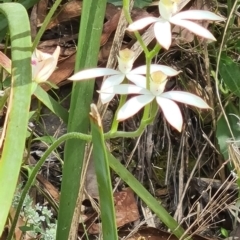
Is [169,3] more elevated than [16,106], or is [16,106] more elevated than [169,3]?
[169,3]

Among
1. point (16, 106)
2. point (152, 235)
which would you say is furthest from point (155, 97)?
point (152, 235)

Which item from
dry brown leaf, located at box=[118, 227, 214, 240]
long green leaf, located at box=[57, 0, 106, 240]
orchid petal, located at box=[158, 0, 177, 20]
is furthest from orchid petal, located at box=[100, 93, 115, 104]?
dry brown leaf, located at box=[118, 227, 214, 240]

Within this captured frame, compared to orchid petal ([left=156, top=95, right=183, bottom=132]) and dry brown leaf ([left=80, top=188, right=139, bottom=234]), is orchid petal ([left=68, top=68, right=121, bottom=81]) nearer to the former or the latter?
orchid petal ([left=156, top=95, right=183, bottom=132])

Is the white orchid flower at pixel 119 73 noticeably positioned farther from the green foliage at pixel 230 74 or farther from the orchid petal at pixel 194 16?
the green foliage at pixel 230 74

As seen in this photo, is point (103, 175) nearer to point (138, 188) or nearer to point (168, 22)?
point (168, 22)

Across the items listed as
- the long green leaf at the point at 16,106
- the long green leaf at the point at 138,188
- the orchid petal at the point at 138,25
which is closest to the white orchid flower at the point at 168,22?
the orchid petal at the point at 138,25

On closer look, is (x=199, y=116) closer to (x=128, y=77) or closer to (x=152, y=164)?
(x=152, y=164)

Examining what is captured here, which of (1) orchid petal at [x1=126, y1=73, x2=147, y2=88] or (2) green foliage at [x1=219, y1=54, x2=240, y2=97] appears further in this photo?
(2) green foliage at [x1=219, y1=54, x2=240, y2=97]
